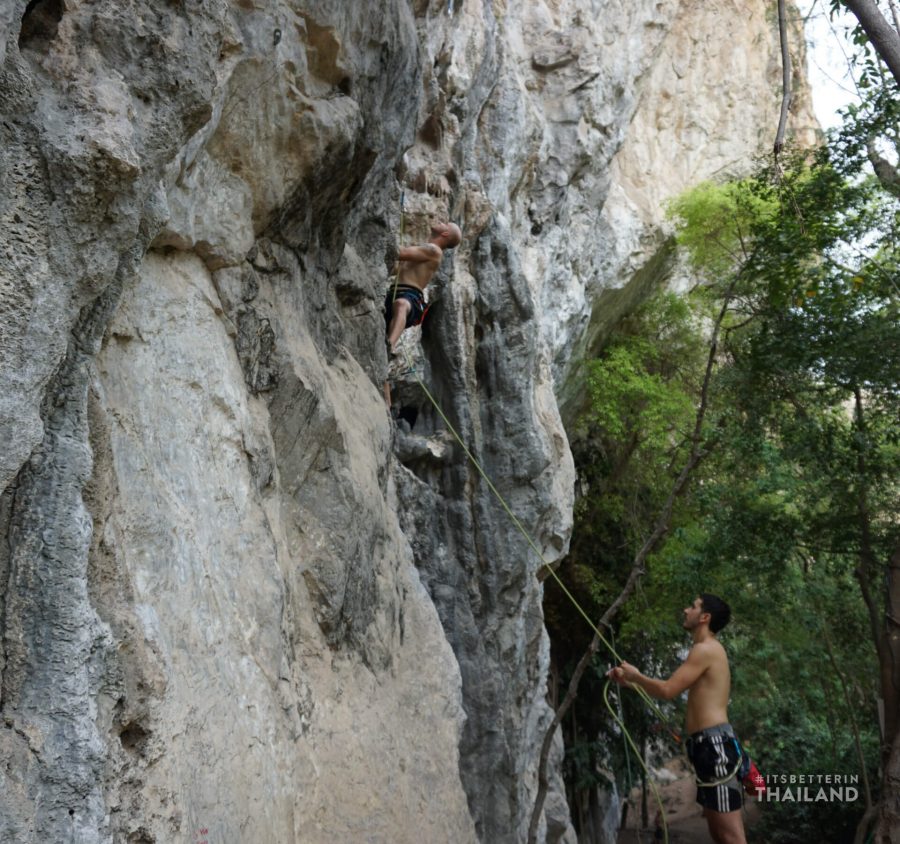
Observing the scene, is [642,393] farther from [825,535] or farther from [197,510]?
[197,510]

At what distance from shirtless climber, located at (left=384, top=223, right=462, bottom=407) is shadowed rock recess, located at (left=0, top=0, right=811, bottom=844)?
1.25 ft

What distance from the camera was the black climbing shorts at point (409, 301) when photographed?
23.9 feet

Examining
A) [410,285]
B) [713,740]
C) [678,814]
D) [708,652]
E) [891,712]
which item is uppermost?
[410,285]

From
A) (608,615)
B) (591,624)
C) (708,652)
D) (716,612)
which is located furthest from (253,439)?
(716,612)

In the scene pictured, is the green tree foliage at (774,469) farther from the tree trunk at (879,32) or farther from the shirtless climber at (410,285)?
the shirtless climber at (410,285)

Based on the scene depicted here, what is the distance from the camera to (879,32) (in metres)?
4.73

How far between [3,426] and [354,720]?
2.51m

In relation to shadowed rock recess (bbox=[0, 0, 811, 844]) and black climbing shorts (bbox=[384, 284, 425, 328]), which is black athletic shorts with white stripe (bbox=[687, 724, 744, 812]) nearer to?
shadowed rock recess (bbox=[0, 0, 811, 844])

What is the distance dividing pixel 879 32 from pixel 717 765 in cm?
394

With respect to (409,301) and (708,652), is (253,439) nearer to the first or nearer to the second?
(708,652)

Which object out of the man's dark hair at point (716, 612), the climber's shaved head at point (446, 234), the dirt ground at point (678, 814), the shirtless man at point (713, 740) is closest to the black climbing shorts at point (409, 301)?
the climber's shaved head at point (446, 234)

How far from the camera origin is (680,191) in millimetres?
17516

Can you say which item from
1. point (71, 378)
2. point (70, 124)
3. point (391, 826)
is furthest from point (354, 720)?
point (70, 124)

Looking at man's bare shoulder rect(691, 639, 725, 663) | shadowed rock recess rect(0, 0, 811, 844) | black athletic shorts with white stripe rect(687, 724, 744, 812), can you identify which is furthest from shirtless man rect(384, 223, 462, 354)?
black athletic shorts with white stripe rect(687, 724, 744, 812)
